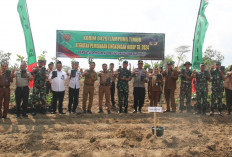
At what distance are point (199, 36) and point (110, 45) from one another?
19.5 feet

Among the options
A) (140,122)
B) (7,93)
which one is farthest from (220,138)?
(7,93)

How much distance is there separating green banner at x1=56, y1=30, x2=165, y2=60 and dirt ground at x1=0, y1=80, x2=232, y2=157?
7075 millimetres

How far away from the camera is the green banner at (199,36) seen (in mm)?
7582

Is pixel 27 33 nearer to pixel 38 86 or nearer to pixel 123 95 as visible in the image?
pixel 38 86

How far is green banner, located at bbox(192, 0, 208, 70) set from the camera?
7582mm

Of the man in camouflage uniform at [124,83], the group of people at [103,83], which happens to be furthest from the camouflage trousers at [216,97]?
the man in camouflage uniform at [124,83]

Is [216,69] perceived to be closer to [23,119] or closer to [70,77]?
[70,77]

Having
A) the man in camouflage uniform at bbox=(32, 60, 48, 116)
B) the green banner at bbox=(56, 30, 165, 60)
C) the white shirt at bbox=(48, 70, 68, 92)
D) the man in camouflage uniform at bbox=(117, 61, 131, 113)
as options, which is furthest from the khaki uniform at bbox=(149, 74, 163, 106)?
the green banner at bbox=(56, 30, 165, 60)

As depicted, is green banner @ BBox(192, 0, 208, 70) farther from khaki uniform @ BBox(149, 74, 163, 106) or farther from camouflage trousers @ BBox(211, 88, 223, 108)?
khaki uniform @ BBox(149, 74, 163, 106)

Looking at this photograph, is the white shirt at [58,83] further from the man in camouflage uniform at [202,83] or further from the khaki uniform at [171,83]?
the man in camouflage uniform at [202,83]

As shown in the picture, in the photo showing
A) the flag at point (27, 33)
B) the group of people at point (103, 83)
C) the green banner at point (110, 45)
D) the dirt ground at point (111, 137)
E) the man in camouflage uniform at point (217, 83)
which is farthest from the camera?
the green banner at point (110, 45)

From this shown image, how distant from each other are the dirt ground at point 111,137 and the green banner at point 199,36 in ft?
8.87

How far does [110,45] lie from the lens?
1245 centimetres

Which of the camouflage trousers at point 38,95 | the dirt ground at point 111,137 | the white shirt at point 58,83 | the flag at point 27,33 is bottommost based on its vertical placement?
the dirt ground at point 111,137
